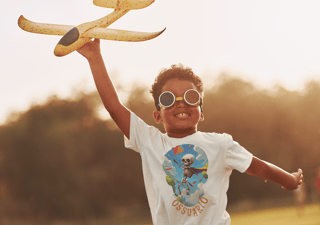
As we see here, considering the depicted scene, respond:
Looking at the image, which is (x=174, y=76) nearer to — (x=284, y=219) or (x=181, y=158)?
(x=181, y=158)

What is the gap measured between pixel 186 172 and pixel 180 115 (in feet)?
1.53

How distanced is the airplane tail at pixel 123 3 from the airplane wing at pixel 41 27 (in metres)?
0.31

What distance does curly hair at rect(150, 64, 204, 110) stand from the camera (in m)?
Answer: 3.26

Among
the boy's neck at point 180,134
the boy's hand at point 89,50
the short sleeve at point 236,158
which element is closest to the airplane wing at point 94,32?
the boy's hand at point 89,50

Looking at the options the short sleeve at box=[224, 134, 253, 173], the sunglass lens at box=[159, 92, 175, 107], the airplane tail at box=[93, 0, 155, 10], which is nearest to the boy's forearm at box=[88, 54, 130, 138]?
the sunglass lens at box=[159, 92, 175, 107]

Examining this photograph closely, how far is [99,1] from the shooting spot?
298 cm

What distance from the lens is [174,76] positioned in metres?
3.25

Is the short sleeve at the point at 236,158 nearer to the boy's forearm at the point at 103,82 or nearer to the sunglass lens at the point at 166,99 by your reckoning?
the sunglass lens at the point at 166,99

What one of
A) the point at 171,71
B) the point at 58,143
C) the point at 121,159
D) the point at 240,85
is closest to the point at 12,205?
the point at 58,143

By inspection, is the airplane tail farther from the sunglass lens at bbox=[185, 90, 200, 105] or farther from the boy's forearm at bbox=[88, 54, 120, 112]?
the sunglass lens at bbox=[185, 90, 200, 105]

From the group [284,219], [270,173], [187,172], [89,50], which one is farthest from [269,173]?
[284,219]

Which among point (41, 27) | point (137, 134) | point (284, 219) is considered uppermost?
point (284, 219)

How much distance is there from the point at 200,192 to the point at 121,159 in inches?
1044

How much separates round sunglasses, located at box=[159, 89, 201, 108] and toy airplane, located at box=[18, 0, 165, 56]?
0.49 meters
